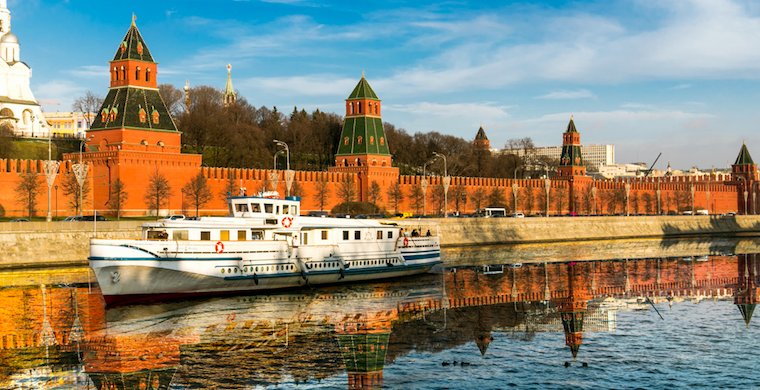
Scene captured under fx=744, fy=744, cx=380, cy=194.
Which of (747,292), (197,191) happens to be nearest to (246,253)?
(747,292)

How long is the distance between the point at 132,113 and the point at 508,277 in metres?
37.6

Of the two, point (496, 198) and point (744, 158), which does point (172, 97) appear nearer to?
point (496, 198)

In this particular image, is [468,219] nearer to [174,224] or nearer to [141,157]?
[141,157]

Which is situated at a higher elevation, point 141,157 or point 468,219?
point 141,157

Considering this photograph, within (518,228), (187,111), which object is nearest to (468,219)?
(518,228)

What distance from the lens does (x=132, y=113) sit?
61.1 metres

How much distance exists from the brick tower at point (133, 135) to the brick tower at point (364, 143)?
21.4 metres

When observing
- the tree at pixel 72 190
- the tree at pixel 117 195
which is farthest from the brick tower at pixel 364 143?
the tree at pixel 72 190

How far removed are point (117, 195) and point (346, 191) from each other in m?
25.3

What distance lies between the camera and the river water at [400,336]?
56.2 feet

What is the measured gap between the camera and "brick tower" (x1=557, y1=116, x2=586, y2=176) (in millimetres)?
111500

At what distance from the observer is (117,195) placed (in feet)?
186

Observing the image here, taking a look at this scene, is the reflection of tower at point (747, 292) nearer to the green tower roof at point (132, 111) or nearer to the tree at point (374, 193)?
the tree at point (374, 193)

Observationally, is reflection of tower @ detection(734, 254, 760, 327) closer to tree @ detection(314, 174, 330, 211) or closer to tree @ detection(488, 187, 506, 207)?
tree @ detection(314, 174, 330, 211)
